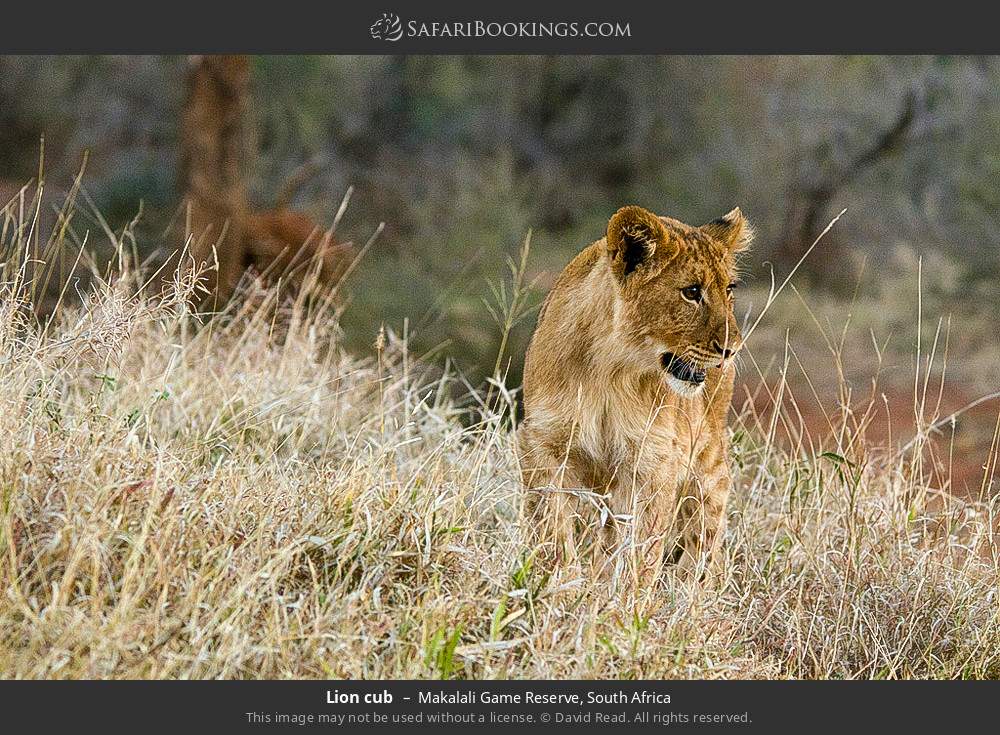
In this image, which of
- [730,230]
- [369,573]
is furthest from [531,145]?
[369,573]

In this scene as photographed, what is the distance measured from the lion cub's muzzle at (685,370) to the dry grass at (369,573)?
66cm

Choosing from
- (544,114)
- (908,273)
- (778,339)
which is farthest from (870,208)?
(544,114)

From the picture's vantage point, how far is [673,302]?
4.58 meters

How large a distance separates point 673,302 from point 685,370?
264mm

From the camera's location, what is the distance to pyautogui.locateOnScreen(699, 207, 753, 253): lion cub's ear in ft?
16.0

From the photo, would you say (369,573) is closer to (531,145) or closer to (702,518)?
(702,518)

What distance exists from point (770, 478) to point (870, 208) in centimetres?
970

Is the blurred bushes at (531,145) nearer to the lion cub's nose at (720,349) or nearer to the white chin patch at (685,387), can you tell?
the white chin patch at (685,387)

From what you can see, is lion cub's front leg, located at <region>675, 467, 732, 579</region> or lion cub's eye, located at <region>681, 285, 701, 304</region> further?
lion cub's front leg, located at <region>675, 467, 732, 579</region>

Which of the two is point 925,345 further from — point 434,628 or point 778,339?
point 434,628

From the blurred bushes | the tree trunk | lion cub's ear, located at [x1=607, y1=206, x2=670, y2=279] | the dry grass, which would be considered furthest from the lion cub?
the blurred bushes

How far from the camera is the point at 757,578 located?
189 inches

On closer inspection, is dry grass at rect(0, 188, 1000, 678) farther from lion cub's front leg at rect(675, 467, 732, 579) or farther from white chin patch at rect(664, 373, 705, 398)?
white chin patch at rect(664, 373, 705, 398)

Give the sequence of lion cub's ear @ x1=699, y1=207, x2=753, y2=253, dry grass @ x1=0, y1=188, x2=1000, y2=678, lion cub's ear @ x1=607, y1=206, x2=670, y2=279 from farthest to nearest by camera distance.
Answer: lion cub's ear @ x1=699, y1=207, x2=753, y2=253 → lion cub's ear @ x1=607, y1=206, x2=670, y2=279 → dry grass @ x1=0, y1=188, x2=1000, y2=678
